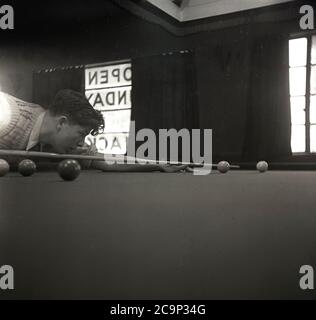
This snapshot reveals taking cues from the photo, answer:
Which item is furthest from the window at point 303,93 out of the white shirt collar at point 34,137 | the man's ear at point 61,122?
the white shirt collar at point 34,137

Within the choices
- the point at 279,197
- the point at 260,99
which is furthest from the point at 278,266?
the point at 260,99

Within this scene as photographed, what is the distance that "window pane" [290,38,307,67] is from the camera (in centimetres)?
518

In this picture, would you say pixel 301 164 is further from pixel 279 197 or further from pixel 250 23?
pixel 279 197

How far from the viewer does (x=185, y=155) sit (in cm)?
529

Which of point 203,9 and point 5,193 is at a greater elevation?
point 203,9

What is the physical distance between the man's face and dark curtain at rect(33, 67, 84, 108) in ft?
11.0

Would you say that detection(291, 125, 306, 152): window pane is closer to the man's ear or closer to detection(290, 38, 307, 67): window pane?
detection(290, 38, 307, 67): window pane

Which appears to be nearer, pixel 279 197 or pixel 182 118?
pixel 279 197

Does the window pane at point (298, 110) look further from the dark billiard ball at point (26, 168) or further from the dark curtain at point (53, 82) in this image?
the dark billiard ball at point (26, 168)

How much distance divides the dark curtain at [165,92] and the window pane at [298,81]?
1.42m

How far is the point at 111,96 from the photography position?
6312mm

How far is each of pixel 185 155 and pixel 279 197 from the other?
151 inches
